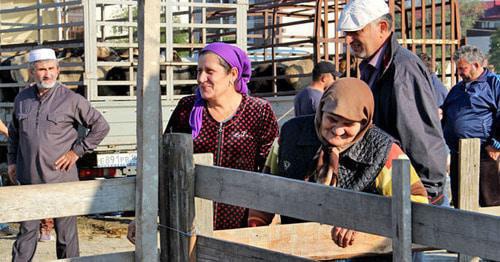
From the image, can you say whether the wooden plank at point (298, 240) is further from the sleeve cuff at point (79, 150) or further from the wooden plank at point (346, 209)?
the sleeve cuff at point (79, 150)

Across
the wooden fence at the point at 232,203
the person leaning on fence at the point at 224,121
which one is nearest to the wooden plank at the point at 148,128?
the wooden fence at the point at 232,203

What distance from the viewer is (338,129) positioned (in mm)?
3084

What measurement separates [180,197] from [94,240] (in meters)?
5.35

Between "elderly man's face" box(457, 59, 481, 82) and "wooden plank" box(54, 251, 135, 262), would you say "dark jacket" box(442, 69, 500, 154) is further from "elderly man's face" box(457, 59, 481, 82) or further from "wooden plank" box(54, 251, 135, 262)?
"wooden plank" box(54, 251, 135, 262)

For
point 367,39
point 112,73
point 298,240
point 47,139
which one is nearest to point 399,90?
point 367,39

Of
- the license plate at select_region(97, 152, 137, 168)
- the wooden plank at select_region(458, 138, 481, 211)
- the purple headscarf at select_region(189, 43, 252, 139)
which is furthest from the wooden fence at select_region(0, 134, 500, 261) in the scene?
the license plate at select_region(97, 152, 137, 168)

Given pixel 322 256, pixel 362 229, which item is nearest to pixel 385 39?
pixel 322 256

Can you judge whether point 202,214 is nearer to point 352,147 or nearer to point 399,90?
point 352,147

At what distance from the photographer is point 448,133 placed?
7.48 m

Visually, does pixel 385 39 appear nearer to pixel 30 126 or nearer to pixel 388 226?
pixel 388 226

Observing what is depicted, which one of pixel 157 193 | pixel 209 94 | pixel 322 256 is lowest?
pixel 322 256

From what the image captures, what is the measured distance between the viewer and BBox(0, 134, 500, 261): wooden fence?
2520mm

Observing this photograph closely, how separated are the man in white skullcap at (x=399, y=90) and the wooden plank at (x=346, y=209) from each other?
0.81 meters

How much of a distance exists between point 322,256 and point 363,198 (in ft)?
2.02
